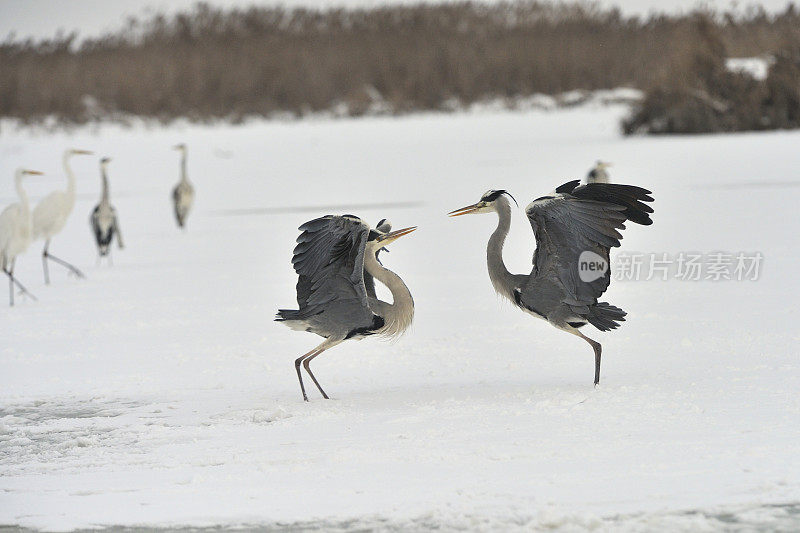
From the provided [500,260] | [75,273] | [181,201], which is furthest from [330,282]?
[181,201]

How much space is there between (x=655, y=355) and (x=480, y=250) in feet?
14.5

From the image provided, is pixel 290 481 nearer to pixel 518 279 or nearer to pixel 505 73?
pixel 518 279

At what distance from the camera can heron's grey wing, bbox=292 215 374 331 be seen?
5293 millimetres

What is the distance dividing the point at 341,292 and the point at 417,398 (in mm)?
612

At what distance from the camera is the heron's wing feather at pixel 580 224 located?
5.28 meters

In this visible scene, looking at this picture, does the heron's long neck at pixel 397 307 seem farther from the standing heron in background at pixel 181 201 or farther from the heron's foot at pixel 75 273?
the standing heron in background at pixel 181 201

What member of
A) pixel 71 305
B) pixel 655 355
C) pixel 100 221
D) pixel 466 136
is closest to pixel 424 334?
pixel 655 355

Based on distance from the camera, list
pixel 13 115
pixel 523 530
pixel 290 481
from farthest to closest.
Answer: pixel 13 115
pixel 290 481
pixel 523 530

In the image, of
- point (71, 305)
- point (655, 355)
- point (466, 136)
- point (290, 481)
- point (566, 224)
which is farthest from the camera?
point (466, 136)

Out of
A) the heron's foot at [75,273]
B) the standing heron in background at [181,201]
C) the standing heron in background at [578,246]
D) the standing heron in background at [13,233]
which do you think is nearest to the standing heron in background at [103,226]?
the heron's foot at [75,273]

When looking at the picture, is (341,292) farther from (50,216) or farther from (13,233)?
(50,216)

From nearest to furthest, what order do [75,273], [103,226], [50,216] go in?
[50,216] → [75,273] → [103,226]

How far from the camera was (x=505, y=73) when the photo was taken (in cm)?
2745

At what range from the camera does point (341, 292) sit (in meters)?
5.40
